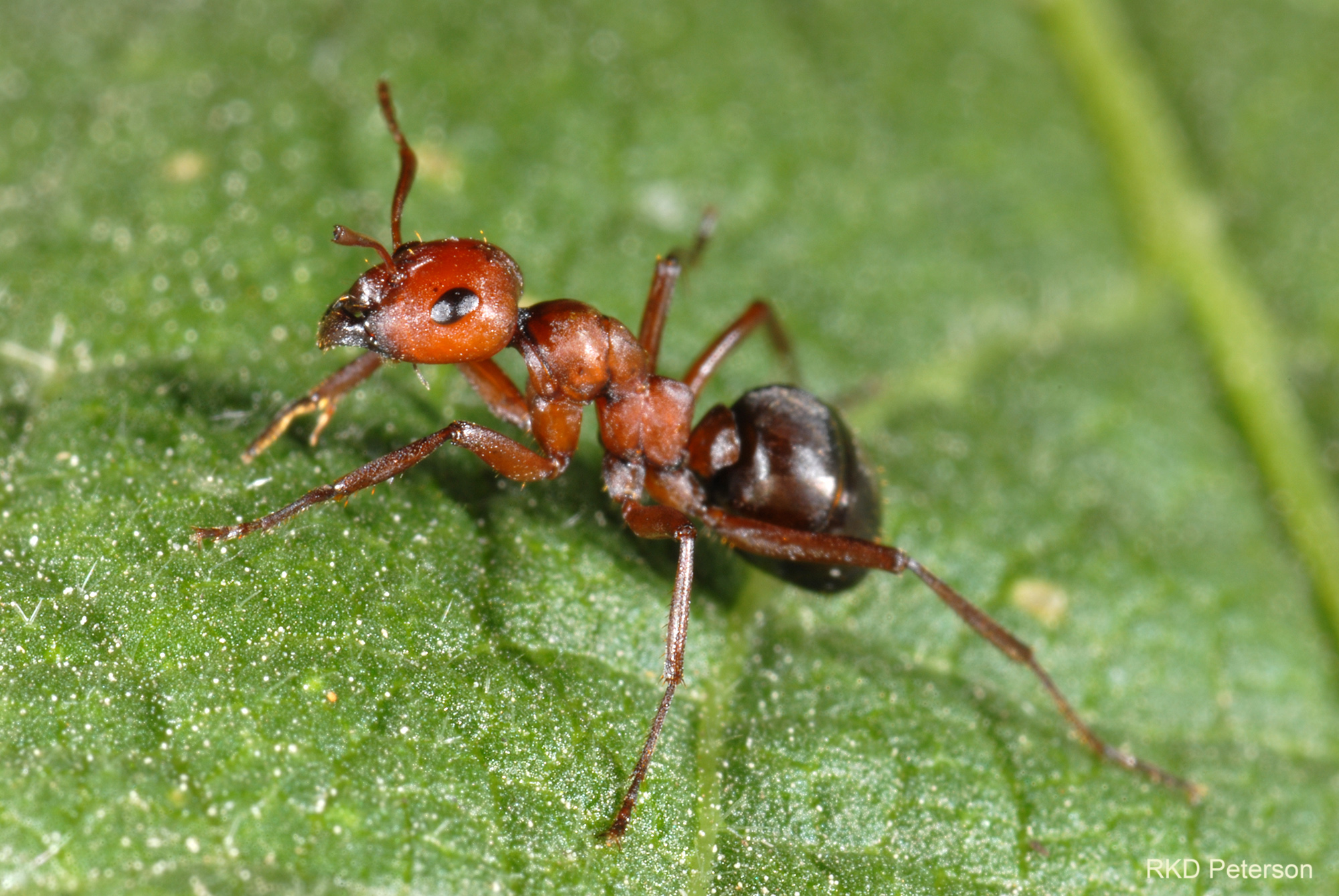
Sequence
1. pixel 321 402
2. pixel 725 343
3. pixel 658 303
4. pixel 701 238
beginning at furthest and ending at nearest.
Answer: pixel 701 238 → pixel 725 343 → pixel 658 303 → pixel 321 402

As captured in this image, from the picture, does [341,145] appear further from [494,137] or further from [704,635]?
[704,635]

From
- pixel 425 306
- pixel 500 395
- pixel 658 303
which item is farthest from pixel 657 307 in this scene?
pixel 425 306

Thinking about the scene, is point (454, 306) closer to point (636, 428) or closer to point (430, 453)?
point (430, 453)

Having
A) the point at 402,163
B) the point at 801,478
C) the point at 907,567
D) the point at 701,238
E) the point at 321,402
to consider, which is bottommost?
the point at 321,402

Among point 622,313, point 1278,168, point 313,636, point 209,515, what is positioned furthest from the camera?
point 1278,168

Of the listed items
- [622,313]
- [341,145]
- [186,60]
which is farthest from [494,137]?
[186,60]

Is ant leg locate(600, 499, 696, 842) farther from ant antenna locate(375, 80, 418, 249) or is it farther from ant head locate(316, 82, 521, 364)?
ant antenna locate(375, 80, 418, 249)
